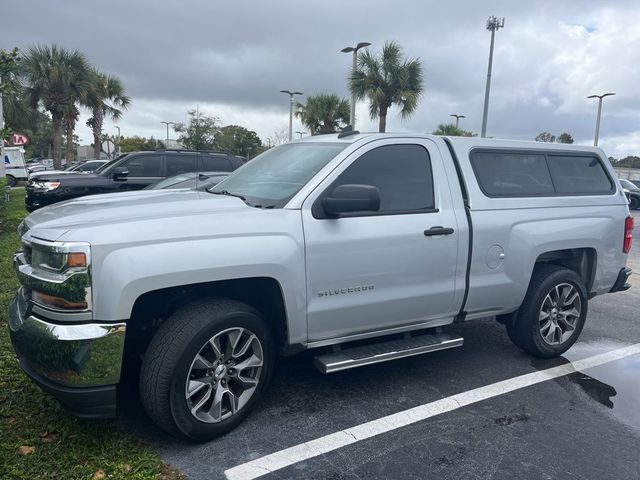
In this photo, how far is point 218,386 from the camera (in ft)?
10.7

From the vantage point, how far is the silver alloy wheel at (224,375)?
315cm

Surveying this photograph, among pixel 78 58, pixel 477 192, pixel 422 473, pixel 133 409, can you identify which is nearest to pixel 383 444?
pixel 422 473

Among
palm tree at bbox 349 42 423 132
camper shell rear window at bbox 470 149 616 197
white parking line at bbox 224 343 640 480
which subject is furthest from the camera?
palm tree at bbox 349 42 423 132

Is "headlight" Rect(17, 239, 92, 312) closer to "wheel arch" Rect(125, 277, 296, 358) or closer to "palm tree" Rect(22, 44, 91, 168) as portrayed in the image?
"wheel arch" Rect(125, 277, 296, 358)

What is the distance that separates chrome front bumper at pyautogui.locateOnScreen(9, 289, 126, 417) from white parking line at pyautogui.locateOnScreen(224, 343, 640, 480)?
2.75 ft

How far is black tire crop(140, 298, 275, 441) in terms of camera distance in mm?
3004

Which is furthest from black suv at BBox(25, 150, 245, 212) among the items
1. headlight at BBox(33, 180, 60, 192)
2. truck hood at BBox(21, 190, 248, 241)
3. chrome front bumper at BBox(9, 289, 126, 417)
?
chrome front bumper at BBox(9, 289, 126, 417)

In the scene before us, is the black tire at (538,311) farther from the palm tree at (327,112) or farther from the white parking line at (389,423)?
the palm tree at (327,112)

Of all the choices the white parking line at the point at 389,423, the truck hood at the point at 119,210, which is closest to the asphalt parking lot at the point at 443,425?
the white parking line at the point at 389,423

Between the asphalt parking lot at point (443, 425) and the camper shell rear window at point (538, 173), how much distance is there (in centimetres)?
154

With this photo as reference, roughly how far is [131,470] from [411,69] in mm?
22149

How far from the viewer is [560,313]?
4.80 meters

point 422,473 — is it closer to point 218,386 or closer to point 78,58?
point 218,386

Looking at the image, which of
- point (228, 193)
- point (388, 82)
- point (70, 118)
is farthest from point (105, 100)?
point (228, 193)
